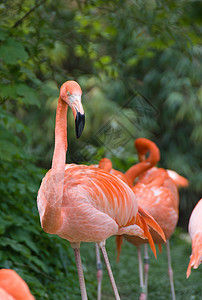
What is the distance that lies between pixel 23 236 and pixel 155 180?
3.75ft

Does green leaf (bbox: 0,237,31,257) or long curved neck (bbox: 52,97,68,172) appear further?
green leaf (bbox: 0,237,31,257)

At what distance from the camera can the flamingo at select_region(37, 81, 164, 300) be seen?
1.94 metres

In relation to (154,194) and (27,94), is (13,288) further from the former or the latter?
(154,194)

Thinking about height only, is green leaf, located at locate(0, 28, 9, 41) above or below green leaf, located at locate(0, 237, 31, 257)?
above

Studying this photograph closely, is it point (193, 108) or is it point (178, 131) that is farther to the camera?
point (178, 131)

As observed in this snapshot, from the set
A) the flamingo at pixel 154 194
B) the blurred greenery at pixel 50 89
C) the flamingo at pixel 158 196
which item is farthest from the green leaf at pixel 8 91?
the flamingo at pixel 158 196

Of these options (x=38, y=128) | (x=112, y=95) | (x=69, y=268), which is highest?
(x=69, y=268)

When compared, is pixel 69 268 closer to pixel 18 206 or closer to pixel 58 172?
pixel 18 206

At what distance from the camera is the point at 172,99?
712cm

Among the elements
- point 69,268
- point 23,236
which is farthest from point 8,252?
point 69,268

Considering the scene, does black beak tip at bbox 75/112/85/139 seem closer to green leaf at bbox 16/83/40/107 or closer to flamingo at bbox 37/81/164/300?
flamingo at bbox 37/81/164/300

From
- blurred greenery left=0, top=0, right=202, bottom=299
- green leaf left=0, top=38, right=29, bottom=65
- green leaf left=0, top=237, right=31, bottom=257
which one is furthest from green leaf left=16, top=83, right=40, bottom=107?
green leaf left=0, top=237, right=31, bottom=257

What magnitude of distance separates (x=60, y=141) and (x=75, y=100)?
0.25m

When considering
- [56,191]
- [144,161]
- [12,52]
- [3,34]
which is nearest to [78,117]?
[56,191]
